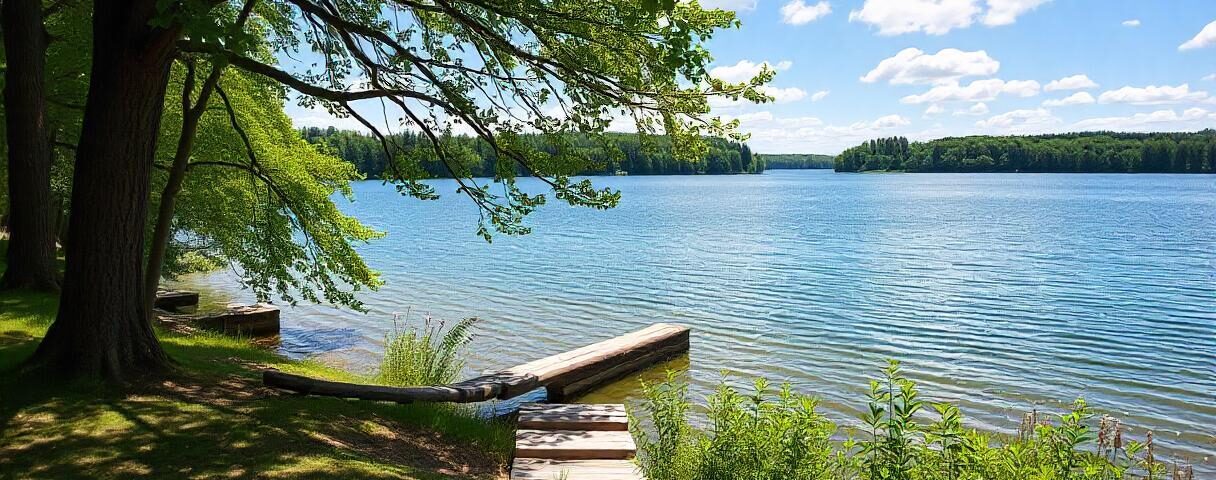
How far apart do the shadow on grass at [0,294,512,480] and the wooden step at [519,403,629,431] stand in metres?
0.41

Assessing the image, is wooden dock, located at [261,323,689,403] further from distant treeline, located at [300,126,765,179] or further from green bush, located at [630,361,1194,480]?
green bush, located at [630,361,1194,480]

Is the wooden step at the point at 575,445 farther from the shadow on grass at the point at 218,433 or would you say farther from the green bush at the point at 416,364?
the green bush at the point at 416,364

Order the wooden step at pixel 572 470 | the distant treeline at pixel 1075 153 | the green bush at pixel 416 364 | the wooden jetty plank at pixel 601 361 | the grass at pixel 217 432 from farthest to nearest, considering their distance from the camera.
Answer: the distant treeline at pixel 1075 153 < the wooden jetty plank at pixel 601 361 < the green bush at pixel 416 364 < the wooden step at pixel 572 470 < the grass at pixel 217 432

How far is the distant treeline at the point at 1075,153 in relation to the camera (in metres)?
143

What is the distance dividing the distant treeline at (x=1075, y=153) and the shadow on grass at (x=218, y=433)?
168374 mm

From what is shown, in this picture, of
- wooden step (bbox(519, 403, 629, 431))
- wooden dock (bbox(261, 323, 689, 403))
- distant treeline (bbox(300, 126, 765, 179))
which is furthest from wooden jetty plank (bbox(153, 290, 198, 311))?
wooden step (bbox(519, 403, 629, 431))

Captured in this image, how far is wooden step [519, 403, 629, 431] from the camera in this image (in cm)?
849

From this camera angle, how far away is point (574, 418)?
28.5ft

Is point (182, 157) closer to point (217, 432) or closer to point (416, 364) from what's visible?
point (416, 364)

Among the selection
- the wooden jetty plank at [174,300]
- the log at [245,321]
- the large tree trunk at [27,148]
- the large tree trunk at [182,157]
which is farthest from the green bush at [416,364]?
the wooden jetty plank at [174,300]

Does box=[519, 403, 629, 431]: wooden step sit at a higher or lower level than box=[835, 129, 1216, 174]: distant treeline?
lower

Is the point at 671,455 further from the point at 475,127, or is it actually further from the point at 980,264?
the point at 980,264

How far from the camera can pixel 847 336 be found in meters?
15.9

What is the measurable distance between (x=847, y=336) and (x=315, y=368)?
1014 cm
